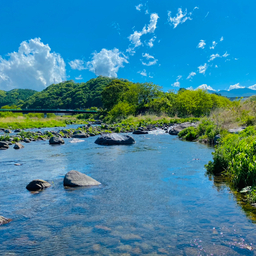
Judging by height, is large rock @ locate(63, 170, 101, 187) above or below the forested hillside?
below

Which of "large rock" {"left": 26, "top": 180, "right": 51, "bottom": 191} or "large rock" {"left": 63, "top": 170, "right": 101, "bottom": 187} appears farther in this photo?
"large rock" {"left": 63, "top": 170, "right": 101, "bottom": 187}

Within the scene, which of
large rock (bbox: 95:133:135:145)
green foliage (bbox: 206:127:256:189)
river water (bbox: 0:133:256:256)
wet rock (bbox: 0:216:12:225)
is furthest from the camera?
large rock (bbox: 95:133:135:145)

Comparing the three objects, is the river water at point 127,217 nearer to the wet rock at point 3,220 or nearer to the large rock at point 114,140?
the wet rock at point 3,220

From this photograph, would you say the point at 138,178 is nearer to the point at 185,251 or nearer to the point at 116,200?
the point at 116,200

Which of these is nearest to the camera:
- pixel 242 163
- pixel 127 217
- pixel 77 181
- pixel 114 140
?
pixel 127 217

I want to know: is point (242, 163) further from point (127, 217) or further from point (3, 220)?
point (3, 220)

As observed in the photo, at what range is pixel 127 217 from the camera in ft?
22.4

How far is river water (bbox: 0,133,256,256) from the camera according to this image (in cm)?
524

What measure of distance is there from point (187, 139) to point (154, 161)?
1279 cm

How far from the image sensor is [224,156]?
10.9m

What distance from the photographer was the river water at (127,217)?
5242mm

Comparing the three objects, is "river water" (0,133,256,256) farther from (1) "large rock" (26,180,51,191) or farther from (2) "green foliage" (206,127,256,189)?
(2) "green foliage" (206,127,256,189)

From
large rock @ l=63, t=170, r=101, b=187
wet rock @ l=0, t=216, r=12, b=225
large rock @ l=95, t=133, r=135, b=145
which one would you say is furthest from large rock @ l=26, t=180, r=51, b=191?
large rock @ l=95, t=133, r=135, b=145

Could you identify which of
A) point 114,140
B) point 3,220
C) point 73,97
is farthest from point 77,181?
point 73,97
